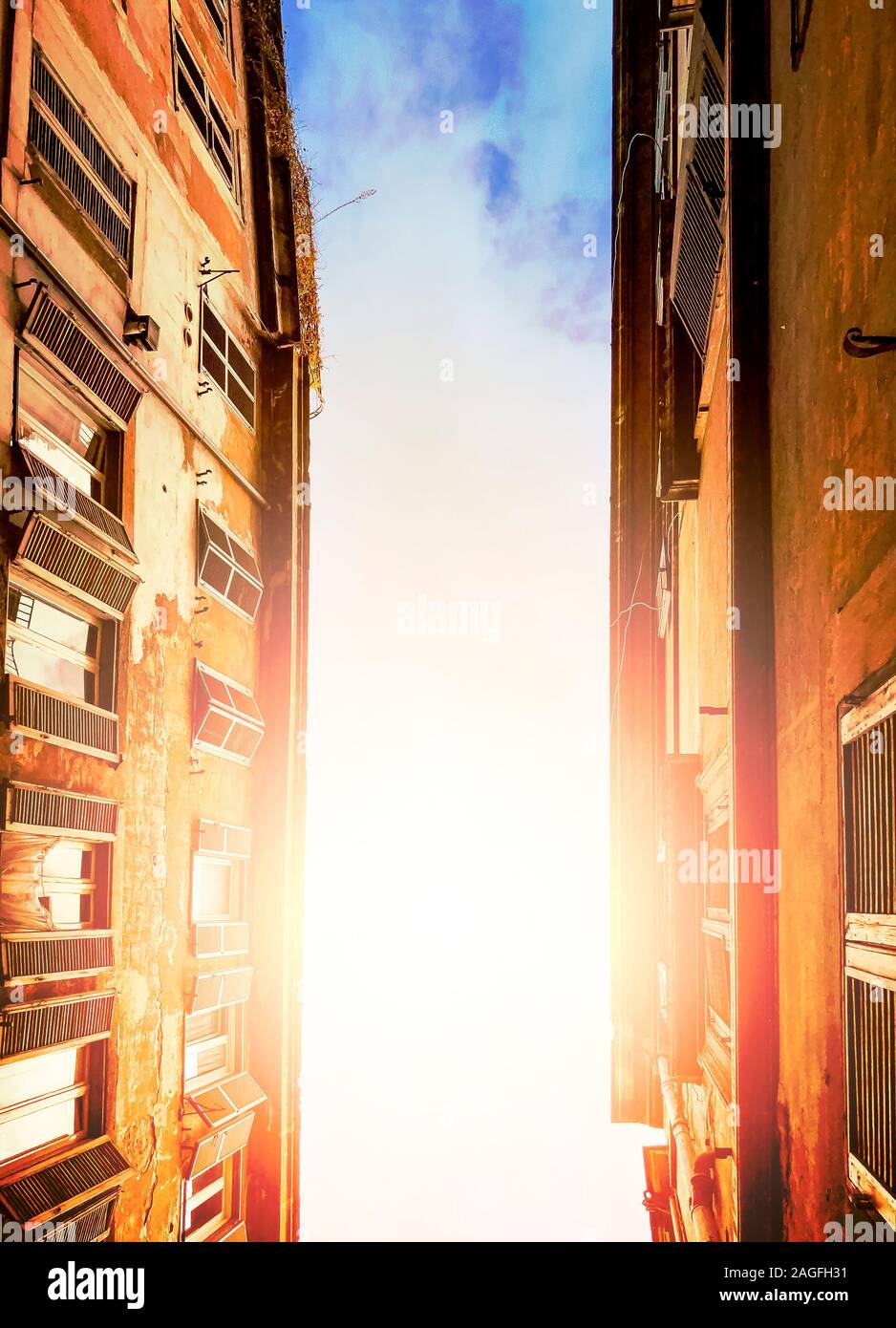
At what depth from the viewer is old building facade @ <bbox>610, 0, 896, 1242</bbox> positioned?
13.4ft

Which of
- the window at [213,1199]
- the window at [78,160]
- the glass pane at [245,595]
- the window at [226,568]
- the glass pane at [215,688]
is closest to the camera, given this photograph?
the window at [78,160]

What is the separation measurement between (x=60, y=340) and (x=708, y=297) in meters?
6.01

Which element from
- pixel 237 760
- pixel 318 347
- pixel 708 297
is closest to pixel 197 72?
pixel 318 347

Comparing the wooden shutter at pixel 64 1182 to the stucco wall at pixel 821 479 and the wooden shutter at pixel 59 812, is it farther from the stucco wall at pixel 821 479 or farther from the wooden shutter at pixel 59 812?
the stucco wall at pixel 821 479

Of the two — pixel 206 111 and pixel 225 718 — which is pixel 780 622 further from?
pixel 206 111

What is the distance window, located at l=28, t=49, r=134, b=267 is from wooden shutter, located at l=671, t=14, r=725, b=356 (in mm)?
5548

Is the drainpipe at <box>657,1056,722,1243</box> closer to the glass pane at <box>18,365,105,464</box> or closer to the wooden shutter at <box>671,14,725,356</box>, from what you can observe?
the wooden shutter at <box>671,14,725,356</box>

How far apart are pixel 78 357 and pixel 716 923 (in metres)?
7.84

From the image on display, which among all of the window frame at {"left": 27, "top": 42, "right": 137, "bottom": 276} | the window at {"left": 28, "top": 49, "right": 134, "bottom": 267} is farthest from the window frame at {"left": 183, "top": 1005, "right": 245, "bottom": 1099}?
the window at {"left": 28, "top": 49, "right": 134, "bottom": 267}

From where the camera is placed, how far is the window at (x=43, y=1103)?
680 cm

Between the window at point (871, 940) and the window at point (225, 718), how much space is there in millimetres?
7539

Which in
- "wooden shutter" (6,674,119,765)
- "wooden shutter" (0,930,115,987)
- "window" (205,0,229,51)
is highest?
"window" (205,0,229,51)

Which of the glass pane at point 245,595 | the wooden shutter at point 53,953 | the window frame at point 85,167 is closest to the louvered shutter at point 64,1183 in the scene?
the wooden shutter at point 53,953

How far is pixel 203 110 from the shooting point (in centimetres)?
1145
